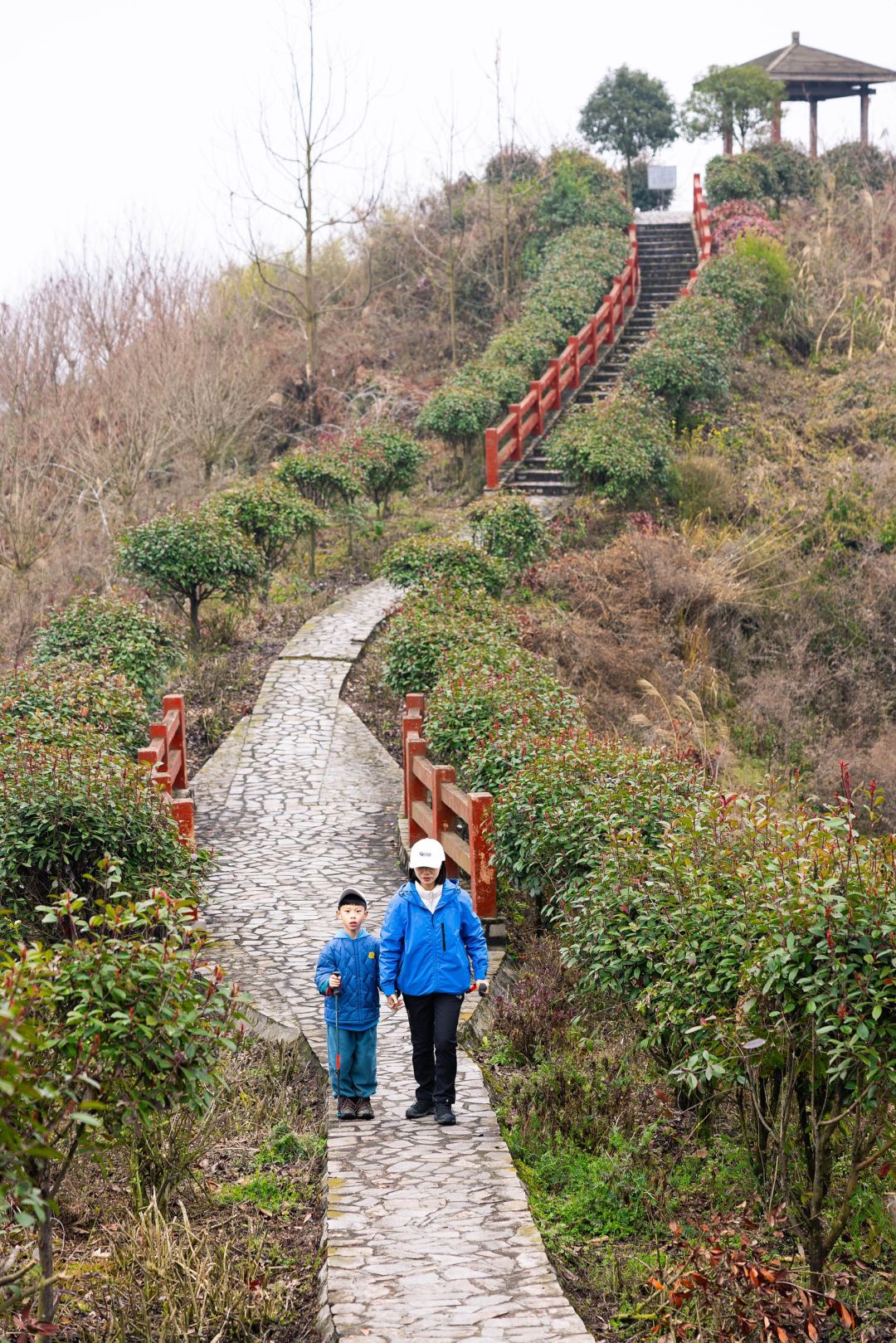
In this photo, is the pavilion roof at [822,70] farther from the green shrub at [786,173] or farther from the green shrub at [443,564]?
the green shrub at [443,564]

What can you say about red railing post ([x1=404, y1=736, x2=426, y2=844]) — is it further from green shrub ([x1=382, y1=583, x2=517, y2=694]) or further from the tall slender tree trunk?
the tall slender tree trunk

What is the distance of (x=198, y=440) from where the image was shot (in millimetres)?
22812

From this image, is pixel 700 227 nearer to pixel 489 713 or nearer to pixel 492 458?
pixel 492 458

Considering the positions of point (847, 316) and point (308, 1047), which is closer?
point (308, 1047)

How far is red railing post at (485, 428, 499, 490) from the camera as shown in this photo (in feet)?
71.5

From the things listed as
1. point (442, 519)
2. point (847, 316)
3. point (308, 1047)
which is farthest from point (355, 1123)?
point (847, 316)

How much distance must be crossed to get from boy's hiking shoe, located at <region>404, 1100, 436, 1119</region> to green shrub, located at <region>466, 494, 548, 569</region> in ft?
37.8

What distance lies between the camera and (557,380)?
24562 millimetres

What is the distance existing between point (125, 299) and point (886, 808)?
16492 millimetres

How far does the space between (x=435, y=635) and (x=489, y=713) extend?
2438 mm

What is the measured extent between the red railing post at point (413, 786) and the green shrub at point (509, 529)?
704 centimetres

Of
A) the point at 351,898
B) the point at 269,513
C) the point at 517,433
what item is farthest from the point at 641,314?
the point at 351,898

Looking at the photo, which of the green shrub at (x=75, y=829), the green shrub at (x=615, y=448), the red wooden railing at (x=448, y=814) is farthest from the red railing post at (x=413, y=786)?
the green shrub at (x=615, y=448)

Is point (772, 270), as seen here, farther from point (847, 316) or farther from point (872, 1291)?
point (872, 1291)
